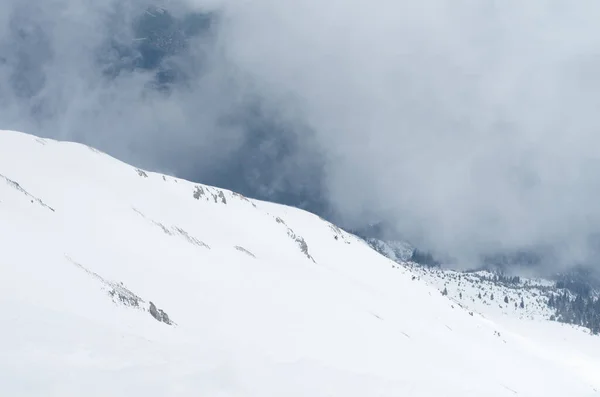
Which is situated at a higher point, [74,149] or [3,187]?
[74,149]

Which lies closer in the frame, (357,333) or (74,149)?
(357,333)

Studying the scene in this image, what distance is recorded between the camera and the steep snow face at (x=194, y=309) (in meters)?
17.9

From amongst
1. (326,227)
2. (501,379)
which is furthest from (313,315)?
(326,227)

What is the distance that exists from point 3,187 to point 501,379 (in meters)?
50.4

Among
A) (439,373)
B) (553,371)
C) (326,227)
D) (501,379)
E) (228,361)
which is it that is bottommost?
(228,361)

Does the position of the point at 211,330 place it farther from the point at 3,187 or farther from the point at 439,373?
the point at 439,373

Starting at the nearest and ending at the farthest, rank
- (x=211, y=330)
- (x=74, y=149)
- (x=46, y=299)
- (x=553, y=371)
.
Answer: (x=46, y=299) → (x=211, y=330) → (x=74, y=149) → (x=553, y=371)

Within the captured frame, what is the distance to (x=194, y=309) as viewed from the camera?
37.1 m

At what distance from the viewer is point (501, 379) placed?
60781 mm

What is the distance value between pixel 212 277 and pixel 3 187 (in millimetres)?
16852

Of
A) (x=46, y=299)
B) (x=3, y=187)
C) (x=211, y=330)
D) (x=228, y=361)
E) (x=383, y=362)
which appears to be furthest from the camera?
(x=383, y=362)

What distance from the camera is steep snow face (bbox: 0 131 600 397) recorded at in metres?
17.9

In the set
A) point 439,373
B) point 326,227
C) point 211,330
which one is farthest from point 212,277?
point 326,227

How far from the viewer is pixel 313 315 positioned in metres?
49.3
